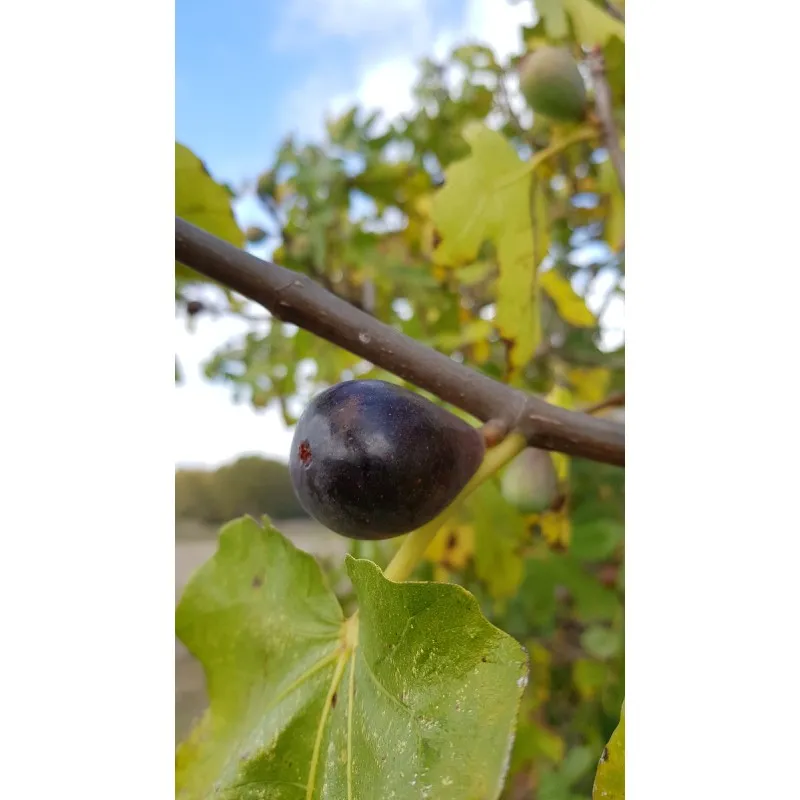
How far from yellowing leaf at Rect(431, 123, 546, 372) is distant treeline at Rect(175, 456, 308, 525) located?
401 mm

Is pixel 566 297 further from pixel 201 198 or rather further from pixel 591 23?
pixel 201 198

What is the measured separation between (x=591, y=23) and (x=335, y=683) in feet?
2.73

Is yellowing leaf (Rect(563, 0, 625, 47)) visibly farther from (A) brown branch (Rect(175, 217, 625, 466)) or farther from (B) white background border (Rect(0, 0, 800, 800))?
(A) brown branch (Rect(175, 217, 625, 466))

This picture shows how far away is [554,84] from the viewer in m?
0.96

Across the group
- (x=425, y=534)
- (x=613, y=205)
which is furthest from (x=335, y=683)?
(x=613, y=205)

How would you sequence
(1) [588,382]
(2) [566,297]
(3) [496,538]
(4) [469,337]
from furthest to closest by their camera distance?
(1) [588,382] → (4) [469,337] → (3) [496,538] → (2) [566,297]

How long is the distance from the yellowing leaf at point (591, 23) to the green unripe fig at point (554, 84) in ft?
0.11

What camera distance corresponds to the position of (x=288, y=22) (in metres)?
1.05
